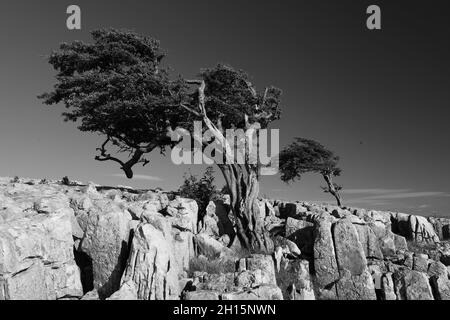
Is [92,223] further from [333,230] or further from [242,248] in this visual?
[333,230]

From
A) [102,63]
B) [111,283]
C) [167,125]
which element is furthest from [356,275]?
[102,63]

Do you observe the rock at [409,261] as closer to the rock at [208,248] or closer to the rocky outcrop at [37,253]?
the rock at [208,248]

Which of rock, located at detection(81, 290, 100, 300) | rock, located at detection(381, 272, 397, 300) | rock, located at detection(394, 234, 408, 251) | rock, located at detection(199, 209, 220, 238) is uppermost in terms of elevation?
rock, located at detection(199, 209, 220, 238)

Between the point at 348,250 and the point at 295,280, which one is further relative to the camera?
the point at 348,250

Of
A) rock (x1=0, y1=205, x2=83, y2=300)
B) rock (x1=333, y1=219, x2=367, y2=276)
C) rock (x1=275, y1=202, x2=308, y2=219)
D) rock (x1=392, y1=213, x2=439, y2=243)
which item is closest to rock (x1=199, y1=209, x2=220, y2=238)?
rock (x1=275, y1=202, x2=308, y2=219)

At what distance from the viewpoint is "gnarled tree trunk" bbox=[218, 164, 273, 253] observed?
21750 mm

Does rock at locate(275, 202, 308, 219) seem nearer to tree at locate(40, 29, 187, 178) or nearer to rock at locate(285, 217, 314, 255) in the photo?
rock at locate(285, 217, 314, 255)

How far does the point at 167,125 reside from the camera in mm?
28062

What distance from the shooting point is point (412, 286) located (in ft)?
53.8

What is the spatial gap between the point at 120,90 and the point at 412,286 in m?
22.4

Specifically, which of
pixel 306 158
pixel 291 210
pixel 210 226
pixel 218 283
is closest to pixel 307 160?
pixel 306 158

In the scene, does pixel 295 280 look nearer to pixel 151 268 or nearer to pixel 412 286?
pixel 412 286

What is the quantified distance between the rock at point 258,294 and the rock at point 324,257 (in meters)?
6.43

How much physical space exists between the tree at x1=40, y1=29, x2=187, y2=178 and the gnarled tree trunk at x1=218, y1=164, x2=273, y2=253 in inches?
257
